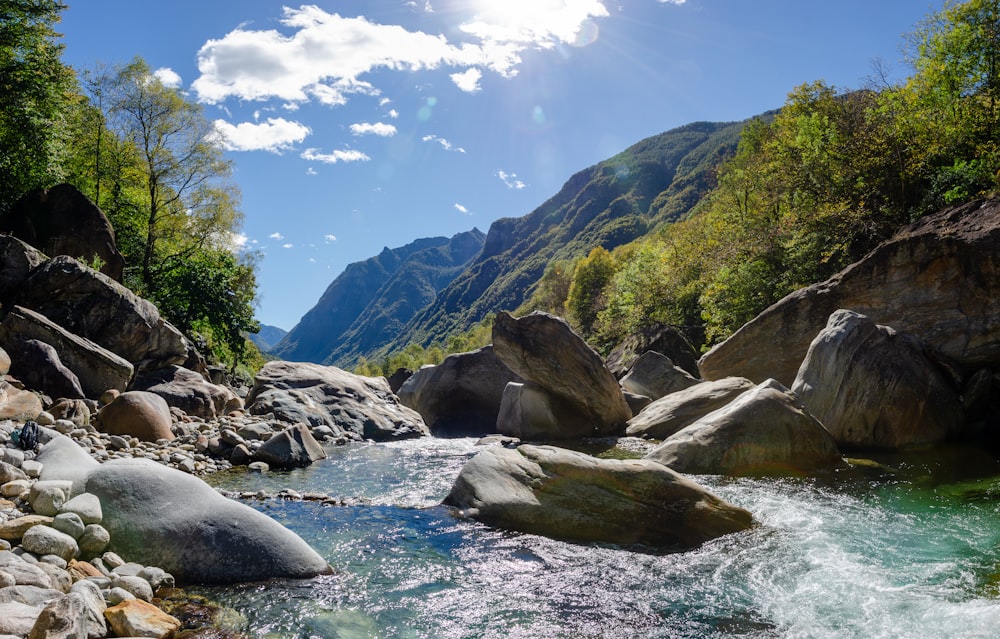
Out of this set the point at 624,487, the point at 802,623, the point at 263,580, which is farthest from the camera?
the point at 624,487

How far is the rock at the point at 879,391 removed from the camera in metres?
15.4

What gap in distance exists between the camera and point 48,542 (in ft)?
22.6

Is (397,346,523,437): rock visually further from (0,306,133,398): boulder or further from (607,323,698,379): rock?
(0,306,133,398): boulder

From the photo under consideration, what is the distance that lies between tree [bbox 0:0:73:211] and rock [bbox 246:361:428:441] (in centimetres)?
1344

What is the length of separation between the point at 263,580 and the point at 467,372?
25.6m

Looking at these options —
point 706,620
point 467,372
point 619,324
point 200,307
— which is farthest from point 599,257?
point 706,620

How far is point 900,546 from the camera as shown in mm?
8805

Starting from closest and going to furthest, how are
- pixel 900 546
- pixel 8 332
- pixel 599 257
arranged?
pixel 900 546 < pixel 8 332 < pixel 599 257

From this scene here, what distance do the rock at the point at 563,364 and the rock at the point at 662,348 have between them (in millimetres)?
11942

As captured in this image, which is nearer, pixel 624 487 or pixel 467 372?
pixel 624 487

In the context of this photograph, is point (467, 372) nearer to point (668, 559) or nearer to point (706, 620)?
point (668, 559)

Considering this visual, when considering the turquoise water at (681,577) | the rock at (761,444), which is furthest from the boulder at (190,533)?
the rock at (761,444)

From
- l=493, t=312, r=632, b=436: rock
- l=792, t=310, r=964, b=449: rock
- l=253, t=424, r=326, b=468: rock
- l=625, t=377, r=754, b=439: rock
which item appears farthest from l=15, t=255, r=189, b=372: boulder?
l=792, t=310, r=964, b=449: rock

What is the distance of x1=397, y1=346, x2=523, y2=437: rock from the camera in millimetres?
32688
